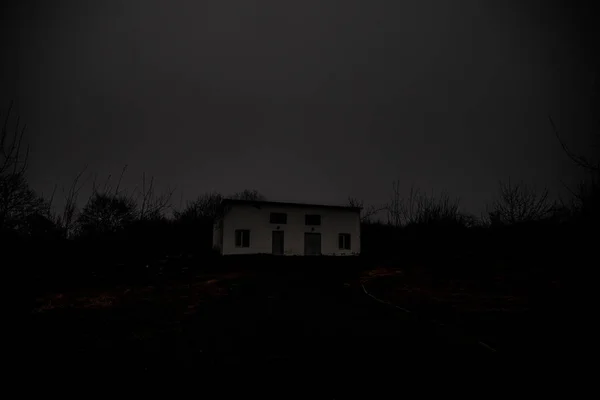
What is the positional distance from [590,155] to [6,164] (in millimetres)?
12445

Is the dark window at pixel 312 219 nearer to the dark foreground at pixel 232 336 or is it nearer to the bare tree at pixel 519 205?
the bare tree at pixel 519 205

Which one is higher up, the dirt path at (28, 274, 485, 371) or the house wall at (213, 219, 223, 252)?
the house wall at (213, 219, 223, 252)

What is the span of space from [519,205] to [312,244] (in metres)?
16.7

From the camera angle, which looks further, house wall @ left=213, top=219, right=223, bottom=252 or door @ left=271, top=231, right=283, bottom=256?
door @ left=271, top=231, right=283, bottom=256

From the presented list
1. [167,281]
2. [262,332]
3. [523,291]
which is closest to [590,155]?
[523,291]

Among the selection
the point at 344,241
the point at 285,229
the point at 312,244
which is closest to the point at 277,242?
the point at 285,229

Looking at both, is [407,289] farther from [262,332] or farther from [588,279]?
[262,332]

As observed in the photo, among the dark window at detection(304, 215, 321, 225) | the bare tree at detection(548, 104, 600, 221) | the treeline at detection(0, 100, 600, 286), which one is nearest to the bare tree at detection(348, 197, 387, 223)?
the treeline at detection(0, 100, 600, 286)

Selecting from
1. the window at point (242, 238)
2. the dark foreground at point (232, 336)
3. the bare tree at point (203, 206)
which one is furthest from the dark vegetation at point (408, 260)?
the bare tree at point (203, 206)

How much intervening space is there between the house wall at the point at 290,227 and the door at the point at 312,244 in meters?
0.34

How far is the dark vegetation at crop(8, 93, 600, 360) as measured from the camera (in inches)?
311

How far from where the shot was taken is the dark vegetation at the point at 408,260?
26.0ft

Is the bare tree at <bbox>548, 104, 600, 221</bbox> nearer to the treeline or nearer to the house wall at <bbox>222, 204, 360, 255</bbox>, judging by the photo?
the treeline

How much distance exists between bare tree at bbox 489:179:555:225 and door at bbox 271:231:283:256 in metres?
17.7
